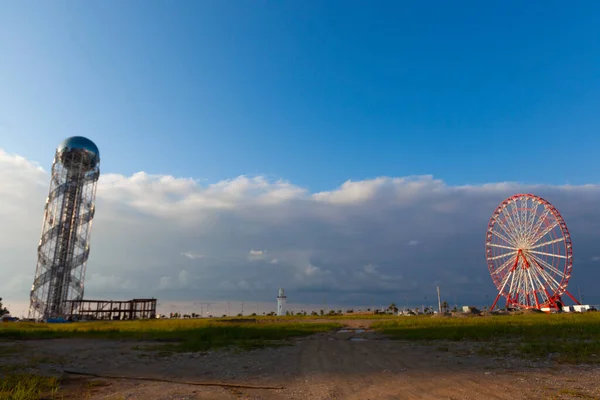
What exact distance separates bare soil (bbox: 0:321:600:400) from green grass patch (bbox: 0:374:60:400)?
58 centimetres

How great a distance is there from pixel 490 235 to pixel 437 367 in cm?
8396

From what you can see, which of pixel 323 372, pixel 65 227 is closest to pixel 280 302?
pixel 65 227

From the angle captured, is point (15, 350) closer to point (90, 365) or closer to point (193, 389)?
point (90, 365)

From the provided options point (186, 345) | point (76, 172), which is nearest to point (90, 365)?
point (186, 345)

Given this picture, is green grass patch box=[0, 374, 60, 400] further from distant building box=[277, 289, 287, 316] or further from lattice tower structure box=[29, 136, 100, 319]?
distant building box=[277, 289, 287, 316]

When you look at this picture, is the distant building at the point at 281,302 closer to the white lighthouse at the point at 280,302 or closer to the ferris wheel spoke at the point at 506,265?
the white lighthouse at the point at 280,302

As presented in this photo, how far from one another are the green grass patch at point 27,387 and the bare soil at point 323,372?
58cm

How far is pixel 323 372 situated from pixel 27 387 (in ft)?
36.4

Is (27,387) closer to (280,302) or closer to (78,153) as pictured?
(78,153)

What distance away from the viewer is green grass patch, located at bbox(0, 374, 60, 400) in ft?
36.7

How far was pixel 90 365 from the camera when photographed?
18.0 metres

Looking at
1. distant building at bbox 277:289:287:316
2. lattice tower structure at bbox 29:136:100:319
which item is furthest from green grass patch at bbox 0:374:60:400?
distant building at bbox 277:289:287:316

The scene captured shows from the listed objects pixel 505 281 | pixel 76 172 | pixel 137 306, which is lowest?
pixel 137 306

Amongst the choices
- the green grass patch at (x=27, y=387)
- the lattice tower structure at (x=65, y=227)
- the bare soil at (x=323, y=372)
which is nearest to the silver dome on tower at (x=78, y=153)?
the lattice tower structure at (x=65, y=227)
